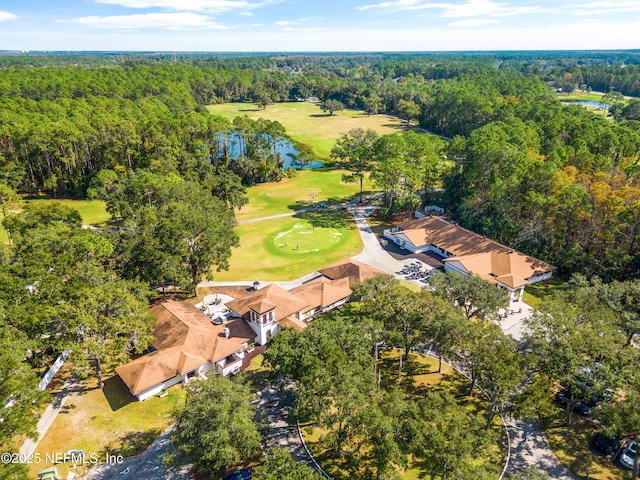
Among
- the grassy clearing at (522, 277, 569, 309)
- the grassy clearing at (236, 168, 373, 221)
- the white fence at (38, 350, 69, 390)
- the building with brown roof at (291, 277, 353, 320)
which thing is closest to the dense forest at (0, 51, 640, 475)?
the white fence at (38, 350, 69, 390)

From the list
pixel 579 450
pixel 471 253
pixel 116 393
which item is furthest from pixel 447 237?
pixel 116 393

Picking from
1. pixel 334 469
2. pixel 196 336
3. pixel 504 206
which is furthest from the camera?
pixel 504 206

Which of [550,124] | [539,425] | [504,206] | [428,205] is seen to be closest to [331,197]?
[428,205]

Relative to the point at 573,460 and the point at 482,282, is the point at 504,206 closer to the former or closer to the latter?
the point at 482,282

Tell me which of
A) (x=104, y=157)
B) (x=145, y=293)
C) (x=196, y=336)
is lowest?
(x=196, y=336)

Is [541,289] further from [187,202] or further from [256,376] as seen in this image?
[187,202]

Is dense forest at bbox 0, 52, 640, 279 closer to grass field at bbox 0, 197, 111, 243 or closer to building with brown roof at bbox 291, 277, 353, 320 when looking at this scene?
grass field at bbox 0, 197, 111, 243

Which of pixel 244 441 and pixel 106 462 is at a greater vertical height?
pixel 244 441

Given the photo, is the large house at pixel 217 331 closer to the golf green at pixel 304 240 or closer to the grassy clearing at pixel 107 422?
the grassy clearing at pixel 107 422
